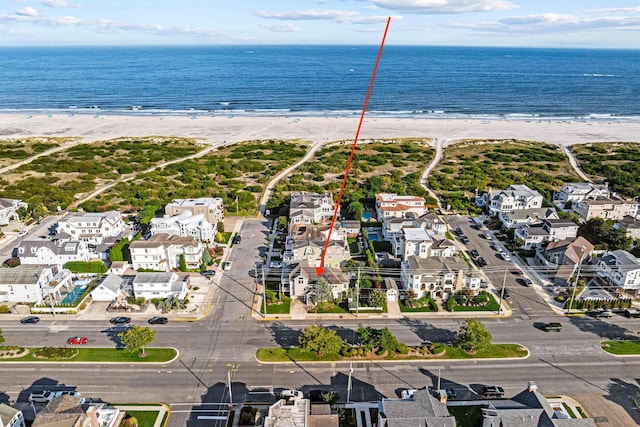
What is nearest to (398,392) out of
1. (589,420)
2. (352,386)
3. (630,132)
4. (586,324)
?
(352,386)

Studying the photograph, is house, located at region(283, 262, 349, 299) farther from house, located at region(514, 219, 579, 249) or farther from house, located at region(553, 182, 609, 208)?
house, located at region(553, 182, 609, 208)

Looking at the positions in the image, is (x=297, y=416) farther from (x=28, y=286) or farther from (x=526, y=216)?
(x=526, y=216)

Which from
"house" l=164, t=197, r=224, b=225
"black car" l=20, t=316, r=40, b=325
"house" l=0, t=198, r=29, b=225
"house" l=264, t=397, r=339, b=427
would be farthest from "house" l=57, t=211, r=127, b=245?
"house" l=264, t=397, r=339, b=427

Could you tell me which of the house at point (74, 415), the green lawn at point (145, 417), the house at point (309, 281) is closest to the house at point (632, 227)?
the house at point (309, 281)

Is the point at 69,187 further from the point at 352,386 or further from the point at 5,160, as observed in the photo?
the point at 352,386

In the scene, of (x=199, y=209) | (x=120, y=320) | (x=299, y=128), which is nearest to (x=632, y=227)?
(x=199, y=209)
